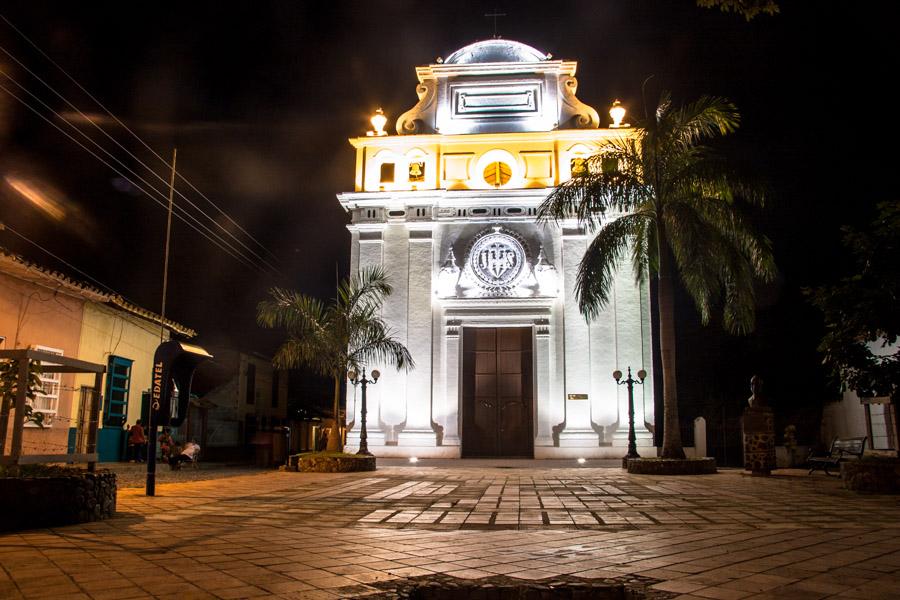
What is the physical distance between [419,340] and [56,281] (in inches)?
380

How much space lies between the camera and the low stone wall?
18.4ft

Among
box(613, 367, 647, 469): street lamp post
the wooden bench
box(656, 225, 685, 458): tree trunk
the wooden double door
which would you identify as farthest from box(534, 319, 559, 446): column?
the wooden bench

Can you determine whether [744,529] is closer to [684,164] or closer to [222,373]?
[684,164]

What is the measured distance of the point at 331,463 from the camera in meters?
14.8

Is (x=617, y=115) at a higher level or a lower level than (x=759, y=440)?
higher

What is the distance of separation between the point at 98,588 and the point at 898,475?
967 centimetres

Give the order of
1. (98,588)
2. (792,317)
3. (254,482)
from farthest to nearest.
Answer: (792,317), (254,482), (98,588)

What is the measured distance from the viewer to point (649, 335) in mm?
20109

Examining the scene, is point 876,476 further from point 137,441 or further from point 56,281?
point 137,441

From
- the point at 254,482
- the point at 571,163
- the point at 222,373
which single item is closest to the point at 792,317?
the point at 571,163

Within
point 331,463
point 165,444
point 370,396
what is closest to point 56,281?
point 165,444

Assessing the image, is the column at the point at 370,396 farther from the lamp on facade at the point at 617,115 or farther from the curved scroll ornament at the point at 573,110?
the lamp on facade at the point at 617,115

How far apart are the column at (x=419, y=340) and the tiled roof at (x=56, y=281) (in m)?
7.34

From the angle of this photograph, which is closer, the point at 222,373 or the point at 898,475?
the point at 898,475
